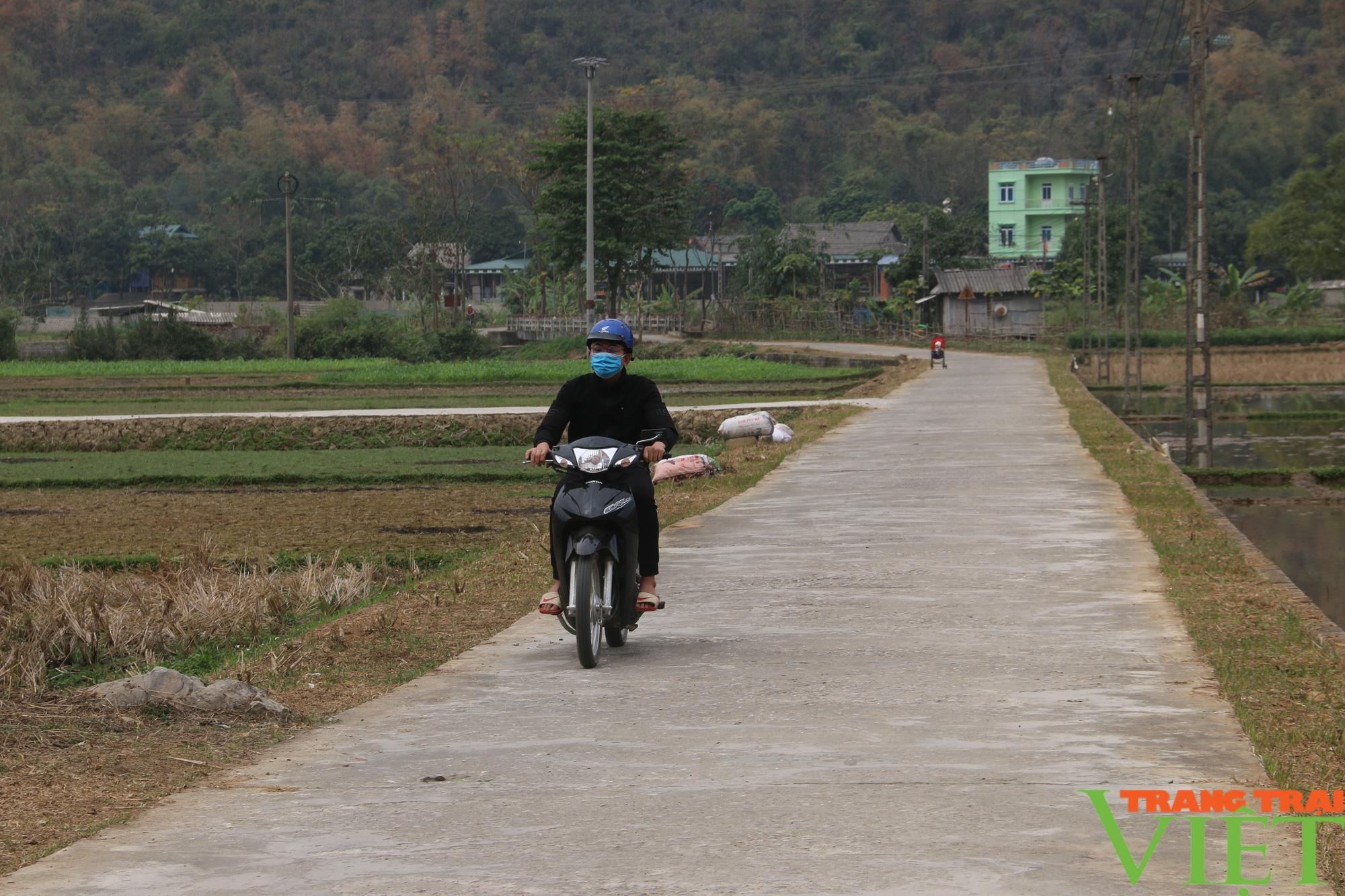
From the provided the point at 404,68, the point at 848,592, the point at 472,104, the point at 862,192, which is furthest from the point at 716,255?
the point at 848,592

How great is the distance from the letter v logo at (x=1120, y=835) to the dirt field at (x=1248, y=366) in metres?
41.5

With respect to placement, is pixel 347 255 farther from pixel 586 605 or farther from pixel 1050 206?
pixel 586 605

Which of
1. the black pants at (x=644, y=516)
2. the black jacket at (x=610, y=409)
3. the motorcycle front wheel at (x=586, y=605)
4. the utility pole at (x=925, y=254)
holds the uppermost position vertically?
the utility pole at (x=925, y=254)

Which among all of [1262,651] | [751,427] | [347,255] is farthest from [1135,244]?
[347,255]

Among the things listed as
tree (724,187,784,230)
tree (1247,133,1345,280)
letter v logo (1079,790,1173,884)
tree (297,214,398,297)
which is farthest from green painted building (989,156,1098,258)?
letter v logo (1079,790,1173,884)

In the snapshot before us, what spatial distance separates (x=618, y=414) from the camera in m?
8.92

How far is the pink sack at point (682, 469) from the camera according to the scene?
20031 millimetres

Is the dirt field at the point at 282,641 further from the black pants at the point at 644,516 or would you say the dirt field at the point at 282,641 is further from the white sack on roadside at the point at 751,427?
the white sack on roadside at the point at 751,427

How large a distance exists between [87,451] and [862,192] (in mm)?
95099

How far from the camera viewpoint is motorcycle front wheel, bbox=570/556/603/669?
8.20 metres

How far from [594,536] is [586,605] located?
0.35 meters

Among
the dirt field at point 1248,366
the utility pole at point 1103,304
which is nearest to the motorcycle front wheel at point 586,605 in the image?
the dirt field at point 1248,366

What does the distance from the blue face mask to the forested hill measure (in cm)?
9996

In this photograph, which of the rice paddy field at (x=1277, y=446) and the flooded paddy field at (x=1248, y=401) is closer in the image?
the rice paddy field at (x=1277, y=446)
